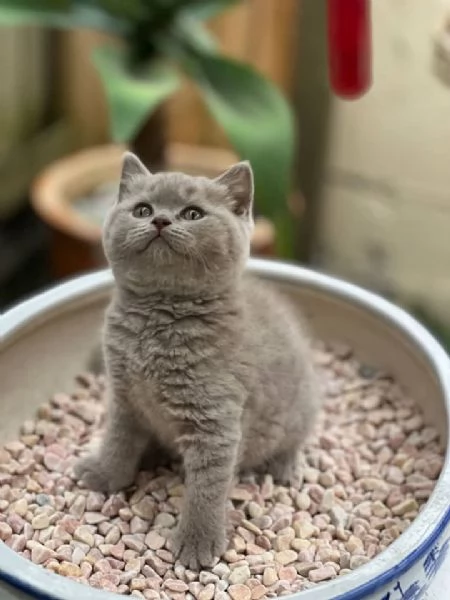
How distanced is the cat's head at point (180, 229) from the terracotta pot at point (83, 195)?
731 millimetres

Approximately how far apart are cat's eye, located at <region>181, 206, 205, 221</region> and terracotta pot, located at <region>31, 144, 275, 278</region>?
757 millimetres

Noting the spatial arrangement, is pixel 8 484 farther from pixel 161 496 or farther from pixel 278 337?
pixel 278 337

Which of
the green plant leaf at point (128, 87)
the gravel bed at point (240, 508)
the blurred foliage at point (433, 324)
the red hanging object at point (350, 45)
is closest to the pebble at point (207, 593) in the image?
the gravel bed at point (240, 508)

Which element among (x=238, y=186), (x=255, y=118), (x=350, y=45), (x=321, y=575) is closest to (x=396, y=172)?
(x=255, y=118)

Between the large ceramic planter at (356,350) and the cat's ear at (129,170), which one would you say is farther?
the cat's ear at (129,170)

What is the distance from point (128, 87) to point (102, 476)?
0.65m

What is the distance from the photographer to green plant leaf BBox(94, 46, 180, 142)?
128 cm

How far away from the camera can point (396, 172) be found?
1793 millimetres

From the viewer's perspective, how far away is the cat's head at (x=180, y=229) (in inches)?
31.9

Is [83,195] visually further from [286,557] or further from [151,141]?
[286,557]

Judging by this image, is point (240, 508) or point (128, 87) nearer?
point (240, 508)

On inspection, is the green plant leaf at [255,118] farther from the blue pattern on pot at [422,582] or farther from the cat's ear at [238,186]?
the blue pattern on pot at [422,582]

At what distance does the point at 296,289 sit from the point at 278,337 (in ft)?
0.66

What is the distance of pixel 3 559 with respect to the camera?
28.6 inches
